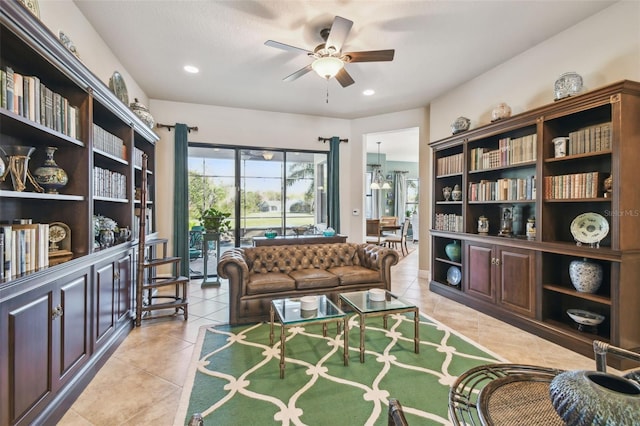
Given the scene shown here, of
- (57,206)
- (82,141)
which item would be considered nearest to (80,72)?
(82,141)

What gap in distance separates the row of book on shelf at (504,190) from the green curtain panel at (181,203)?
458 centimetres

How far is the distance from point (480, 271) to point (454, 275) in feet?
1.78

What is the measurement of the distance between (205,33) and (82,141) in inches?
66.6

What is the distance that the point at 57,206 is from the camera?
2316 mm

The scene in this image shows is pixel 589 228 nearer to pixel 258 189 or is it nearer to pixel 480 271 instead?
pixel 480 271

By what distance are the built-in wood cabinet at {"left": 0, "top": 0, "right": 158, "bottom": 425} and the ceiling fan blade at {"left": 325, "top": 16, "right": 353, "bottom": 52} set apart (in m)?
1.93

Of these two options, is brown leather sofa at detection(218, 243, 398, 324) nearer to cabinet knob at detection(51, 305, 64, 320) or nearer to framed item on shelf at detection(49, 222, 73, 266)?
Result: framed item on shelf at detection(49, 222, 73, 266)

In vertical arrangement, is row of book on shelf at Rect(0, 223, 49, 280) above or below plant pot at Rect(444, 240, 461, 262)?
above

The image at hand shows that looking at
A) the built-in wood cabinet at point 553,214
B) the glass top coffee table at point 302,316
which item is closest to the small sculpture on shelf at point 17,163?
the glass top coffee table at point 302,316

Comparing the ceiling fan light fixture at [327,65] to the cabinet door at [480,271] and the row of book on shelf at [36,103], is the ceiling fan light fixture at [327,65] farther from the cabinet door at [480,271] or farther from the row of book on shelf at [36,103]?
the cabinet door at [480,271]

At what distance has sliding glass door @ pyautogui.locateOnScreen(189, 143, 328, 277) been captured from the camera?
563 cm

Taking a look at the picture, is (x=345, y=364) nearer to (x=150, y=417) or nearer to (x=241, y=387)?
(x=241, y=387)

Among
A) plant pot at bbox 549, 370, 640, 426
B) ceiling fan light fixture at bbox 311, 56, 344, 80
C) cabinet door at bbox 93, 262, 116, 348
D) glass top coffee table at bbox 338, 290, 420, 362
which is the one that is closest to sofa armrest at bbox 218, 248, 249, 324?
cabinet door at bbox 93, 262, 116, 348

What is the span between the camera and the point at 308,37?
3191 mm
